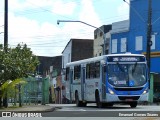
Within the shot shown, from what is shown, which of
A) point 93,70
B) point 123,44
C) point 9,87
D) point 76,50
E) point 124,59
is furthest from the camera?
point 76,50

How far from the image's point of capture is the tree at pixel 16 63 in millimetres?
28812

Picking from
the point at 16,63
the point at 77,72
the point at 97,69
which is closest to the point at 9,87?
the point at 16,63

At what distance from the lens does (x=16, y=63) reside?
29.1 meters

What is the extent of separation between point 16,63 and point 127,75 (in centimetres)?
665

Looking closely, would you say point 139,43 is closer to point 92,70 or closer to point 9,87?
point 92,70

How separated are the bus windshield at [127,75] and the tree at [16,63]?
5425mm

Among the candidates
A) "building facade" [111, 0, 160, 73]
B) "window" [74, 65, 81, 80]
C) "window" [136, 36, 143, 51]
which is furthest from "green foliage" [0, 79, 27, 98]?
"window" [136, 36, 143, 51]

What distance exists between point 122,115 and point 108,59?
6.81 metres

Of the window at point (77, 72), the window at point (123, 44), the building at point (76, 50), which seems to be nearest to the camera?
the window at point (77, 72)

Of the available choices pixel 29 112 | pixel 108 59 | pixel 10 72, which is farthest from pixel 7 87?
pixel 108 59

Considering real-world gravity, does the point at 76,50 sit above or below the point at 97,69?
above

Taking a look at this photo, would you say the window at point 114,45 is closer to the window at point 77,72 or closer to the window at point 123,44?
the window at point 123,44

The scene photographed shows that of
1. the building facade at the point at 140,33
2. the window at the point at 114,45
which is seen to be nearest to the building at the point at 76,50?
the window at the point at 114,45

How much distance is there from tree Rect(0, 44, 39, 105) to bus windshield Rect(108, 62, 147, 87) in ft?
17.8
